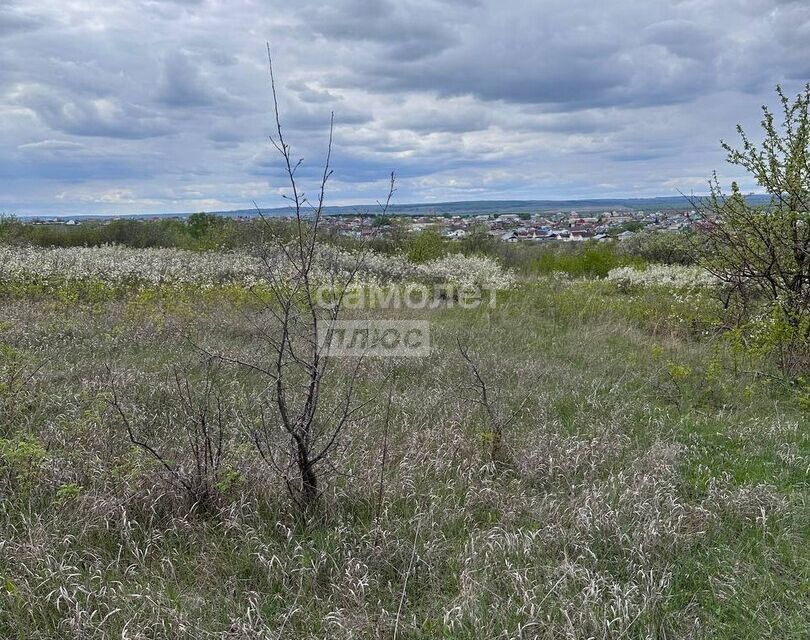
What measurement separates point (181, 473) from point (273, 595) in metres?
1.08

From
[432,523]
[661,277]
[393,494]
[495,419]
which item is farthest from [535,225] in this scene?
[432,523]

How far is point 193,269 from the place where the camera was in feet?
44.2

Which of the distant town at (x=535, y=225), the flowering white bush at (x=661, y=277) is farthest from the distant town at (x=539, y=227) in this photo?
the flowering white bush at (x=661, y=277)

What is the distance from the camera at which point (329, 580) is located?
281 centimetres

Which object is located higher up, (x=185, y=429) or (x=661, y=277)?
(x=661, y=277)

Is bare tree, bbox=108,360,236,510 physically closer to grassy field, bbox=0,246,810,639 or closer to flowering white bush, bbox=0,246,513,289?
grassy field, bbox=0,246,810,639

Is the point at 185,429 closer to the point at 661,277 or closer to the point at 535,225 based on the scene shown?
the point at 661,277

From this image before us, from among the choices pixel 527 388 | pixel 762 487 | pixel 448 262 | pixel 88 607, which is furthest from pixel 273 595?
pixel 448 262

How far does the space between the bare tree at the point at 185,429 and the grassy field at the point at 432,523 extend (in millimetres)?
66

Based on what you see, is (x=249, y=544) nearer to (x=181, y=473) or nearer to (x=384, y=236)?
(x=181, y=473)

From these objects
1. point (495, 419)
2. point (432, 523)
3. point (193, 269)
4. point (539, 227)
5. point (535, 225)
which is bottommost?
point (432, 523)

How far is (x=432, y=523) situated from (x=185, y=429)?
2228 mm

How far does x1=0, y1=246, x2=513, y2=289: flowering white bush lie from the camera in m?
11.5

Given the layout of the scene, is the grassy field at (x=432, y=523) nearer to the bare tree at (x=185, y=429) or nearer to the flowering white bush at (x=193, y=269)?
the bare tree at (x=185, y=429)
